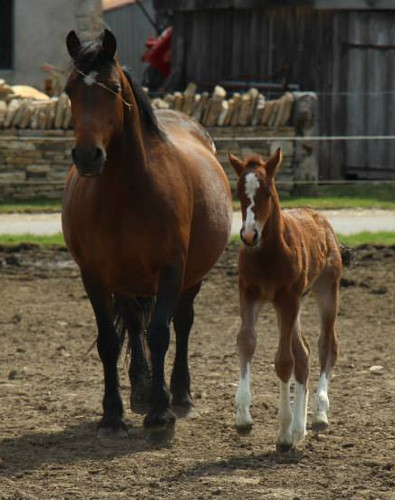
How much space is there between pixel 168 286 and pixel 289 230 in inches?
30.3

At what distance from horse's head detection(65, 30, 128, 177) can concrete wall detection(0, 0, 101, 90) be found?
19632 mm

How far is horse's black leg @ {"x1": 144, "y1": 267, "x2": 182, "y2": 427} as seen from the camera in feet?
24.3

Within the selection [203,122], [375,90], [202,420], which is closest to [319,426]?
[202,420]

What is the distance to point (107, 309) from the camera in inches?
303

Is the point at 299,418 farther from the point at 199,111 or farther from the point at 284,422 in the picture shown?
the point at 199,111

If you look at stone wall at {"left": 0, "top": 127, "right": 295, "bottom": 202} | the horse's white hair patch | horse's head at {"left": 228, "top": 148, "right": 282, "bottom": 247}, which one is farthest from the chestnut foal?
stone wall at {"left": 0, "top": 127, "right": 295, "bottom": 202}

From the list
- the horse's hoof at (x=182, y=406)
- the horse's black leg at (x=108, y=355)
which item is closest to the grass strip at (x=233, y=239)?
the horse's hoof at (x=182, y=406)

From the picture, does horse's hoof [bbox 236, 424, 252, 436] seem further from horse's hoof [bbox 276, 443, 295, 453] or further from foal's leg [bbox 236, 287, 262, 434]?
horse's hoof [bbox 276, 443, 295, 453]

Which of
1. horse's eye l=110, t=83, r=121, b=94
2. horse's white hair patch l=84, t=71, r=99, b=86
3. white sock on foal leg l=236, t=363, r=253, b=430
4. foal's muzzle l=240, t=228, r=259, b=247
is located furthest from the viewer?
horse's eye l=110, t=83, r=121, b=94

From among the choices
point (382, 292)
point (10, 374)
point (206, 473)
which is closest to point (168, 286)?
point (206, 473)

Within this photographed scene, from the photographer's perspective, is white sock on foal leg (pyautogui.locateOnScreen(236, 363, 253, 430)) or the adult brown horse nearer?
white sock on foal leg (pyautogui.locateOnScreen(236, 363, 253, 430))

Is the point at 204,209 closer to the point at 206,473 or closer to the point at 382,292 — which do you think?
the point at 206,473

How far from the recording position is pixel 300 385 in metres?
7.16

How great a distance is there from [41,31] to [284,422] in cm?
2088
